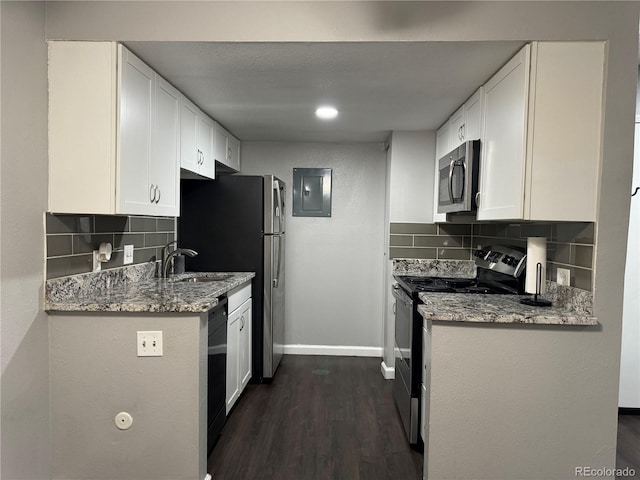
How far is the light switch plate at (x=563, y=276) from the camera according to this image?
2.13 meters

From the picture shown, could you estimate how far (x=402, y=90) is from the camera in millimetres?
2584

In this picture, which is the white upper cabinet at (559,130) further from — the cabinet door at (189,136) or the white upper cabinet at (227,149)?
the white upper cabinet at (227,149)

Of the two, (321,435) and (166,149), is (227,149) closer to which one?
(166,149)

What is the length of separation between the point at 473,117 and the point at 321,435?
2.21 metres

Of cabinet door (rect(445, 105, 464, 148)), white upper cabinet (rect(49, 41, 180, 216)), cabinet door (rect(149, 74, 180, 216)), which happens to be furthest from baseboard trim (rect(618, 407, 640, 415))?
white upper cabinet (rect(49, 41, 180, 216))

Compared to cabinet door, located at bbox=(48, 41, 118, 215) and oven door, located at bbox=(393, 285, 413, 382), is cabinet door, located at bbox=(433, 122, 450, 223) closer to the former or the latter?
oven door, located at bbox=(393, 285, 413, 382)

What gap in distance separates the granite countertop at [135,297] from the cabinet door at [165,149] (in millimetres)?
468

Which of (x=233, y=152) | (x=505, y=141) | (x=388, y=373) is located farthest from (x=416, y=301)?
(x=233, y=152)

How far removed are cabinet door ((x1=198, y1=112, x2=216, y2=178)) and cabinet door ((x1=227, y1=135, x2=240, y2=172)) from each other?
1.71ft

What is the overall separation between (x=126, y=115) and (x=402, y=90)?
1.54 meters

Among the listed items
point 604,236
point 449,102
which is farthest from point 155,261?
point 604,236

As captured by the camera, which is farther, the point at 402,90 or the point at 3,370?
the point at 402,90

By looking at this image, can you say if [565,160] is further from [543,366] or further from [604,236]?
[543,366]

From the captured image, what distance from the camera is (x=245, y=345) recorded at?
3.38 meters
